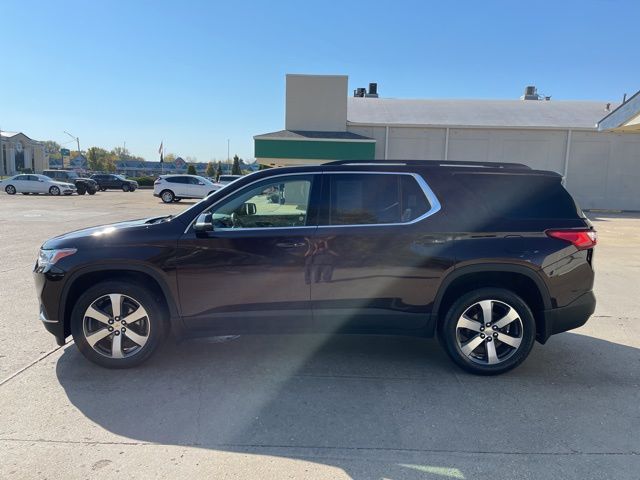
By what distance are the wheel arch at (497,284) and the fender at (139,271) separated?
2.28 m

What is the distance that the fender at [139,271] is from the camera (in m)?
3.81

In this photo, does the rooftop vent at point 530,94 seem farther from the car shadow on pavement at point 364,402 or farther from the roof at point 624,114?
the car shadow on pavement at point 364,402

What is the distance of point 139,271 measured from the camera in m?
3.86

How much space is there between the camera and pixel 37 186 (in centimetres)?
3178

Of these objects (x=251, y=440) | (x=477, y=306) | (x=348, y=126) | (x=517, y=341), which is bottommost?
(x=251, y=440)

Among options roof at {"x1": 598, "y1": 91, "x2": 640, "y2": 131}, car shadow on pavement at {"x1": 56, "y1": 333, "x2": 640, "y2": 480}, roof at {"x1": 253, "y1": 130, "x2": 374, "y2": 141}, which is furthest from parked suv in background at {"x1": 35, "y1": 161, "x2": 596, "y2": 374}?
roof at {"x1": 253, "y1": 130, "x2": 374, "y2": 141}

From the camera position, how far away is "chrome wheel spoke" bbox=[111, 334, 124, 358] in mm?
3918

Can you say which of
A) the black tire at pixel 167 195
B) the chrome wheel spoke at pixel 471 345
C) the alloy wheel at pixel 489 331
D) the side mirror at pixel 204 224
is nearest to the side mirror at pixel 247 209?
the side mirror at pixel 204 224

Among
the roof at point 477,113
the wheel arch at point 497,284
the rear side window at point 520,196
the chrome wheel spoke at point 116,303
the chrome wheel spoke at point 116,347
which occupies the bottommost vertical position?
the chrome wheel spoke at point 116,347

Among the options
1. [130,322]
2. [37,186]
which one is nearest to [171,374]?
[130,322]

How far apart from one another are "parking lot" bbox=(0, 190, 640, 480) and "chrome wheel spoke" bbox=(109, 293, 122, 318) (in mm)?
546

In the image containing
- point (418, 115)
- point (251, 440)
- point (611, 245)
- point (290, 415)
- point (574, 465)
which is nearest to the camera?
point (574, 465)

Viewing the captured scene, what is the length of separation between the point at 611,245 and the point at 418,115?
14.1 metres

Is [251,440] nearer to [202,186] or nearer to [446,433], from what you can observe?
[446,433]
